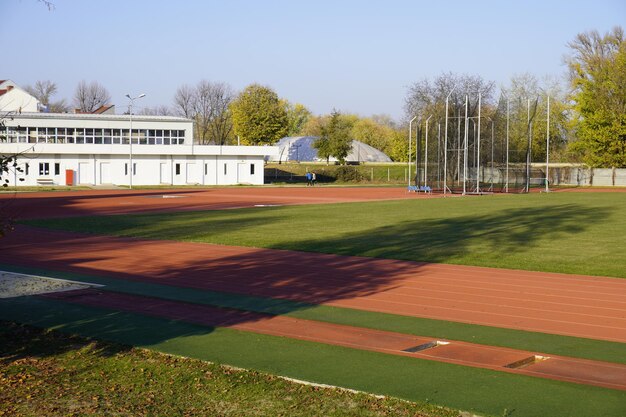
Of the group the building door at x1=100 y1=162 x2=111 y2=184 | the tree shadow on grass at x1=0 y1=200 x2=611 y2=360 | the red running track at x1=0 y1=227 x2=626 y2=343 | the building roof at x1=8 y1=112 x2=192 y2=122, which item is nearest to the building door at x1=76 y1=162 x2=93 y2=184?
the building door at x1=100 y1=162 x2=111 y2=184

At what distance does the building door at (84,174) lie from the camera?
227 feet

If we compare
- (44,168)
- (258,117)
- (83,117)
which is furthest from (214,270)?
(258,117)

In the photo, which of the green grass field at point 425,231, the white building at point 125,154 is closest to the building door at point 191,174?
the white building at point 125,154

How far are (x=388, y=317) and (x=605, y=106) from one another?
69.2m

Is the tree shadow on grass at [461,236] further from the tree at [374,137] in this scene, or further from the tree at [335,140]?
the tree at [374,137]

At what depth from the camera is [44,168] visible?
67500 millimetres

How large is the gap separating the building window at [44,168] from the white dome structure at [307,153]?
56375 mm

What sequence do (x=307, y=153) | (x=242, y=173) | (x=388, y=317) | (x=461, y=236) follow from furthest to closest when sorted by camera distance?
(x=307, y=153) → (x=242, y=173) → (x=461, y=236) → (x=388, y=317)

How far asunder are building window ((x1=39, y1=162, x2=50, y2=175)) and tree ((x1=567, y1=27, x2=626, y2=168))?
49772mm

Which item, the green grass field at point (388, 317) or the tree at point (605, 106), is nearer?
the green grass field at point (388, 317)

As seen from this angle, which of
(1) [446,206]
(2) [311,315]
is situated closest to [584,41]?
(1) [446,206]

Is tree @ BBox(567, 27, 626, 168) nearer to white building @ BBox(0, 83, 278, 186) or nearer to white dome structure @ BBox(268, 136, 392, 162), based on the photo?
white building @ BBox(0, 83, 278, 186)

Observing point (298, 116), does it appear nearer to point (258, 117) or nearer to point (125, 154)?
point (258, 117)

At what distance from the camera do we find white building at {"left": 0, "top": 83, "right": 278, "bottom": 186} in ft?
224
